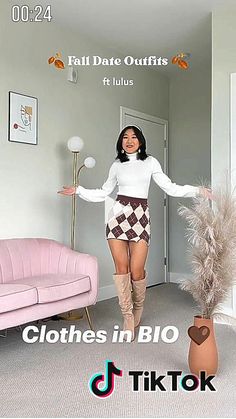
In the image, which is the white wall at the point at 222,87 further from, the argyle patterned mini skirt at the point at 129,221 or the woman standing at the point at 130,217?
the argyle patterned mini skirt at the point at 129,221

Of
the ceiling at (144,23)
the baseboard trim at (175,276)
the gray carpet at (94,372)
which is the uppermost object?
the ceiling at (144,23)

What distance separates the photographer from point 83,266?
3648mm

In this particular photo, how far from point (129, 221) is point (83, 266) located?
53cm

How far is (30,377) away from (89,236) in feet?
7.48

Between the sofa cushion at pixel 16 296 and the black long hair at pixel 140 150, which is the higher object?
the black long hair at pixel 140 150

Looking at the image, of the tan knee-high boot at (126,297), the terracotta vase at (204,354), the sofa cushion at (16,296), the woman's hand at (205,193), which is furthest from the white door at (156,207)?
the terracotta vase at (204,354)

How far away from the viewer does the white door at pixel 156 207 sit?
5.76 meters

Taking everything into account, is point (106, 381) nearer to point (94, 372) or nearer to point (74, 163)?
point (94, 372)

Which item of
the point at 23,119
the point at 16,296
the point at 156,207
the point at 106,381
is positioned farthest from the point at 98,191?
the point at 156,207

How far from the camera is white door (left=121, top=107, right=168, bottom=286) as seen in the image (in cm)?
576

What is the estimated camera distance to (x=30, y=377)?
105 inches

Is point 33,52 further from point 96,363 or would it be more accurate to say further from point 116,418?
point 116,418

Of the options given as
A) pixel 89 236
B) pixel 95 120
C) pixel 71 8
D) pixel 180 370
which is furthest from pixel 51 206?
pixel 180 370

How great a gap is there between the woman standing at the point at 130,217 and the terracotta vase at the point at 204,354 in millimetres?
899
